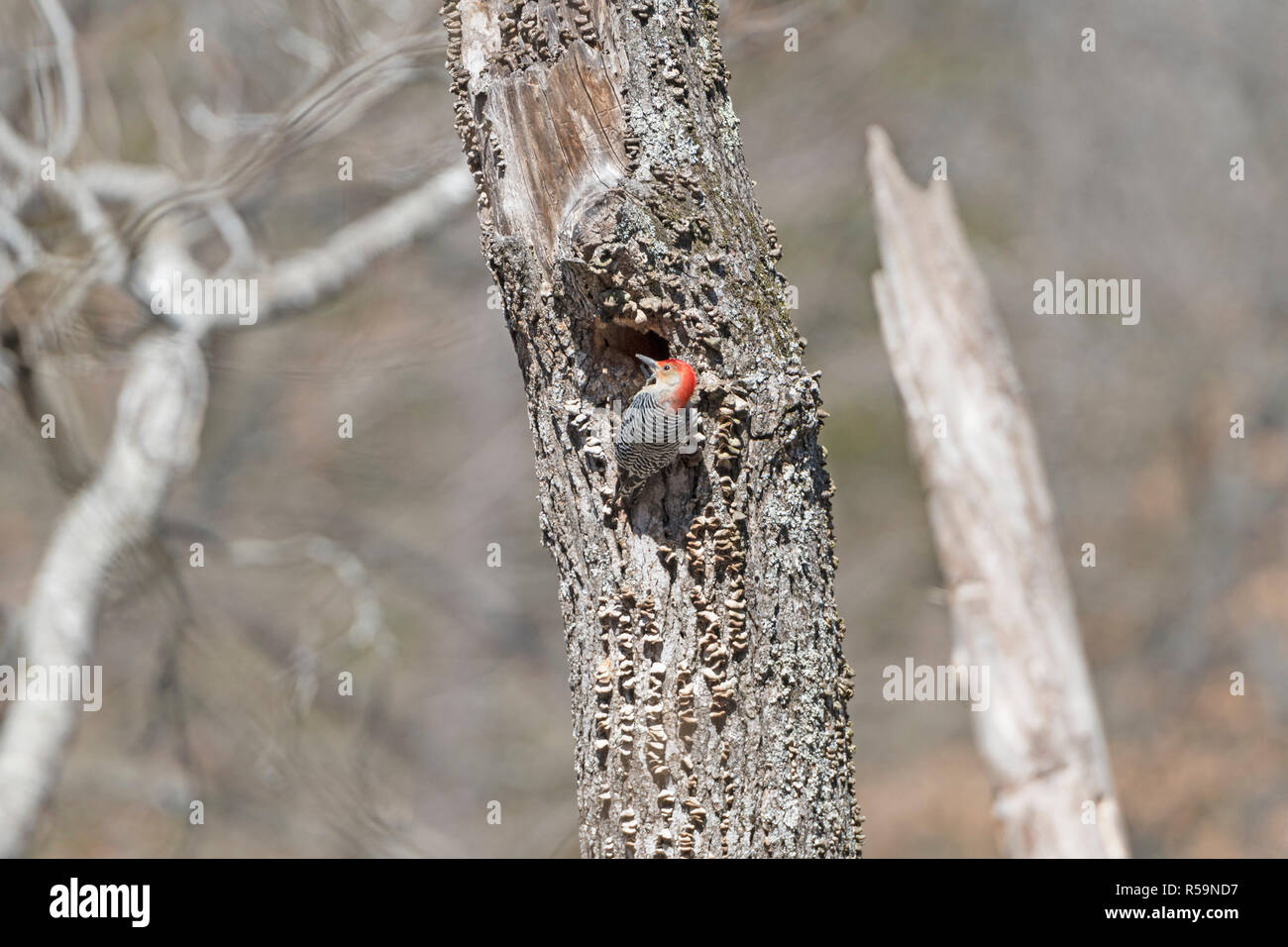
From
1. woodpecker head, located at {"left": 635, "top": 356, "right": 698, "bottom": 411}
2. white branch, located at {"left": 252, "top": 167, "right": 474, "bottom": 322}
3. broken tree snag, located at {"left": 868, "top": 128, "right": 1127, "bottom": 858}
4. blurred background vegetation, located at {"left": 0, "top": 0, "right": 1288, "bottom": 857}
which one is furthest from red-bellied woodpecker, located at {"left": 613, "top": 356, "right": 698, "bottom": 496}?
blurred background vegetation, located at {"left": 0, "top": 0, "right": 1288, "bottom": 857}

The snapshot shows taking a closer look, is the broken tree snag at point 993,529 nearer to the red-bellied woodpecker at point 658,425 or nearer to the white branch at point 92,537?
the red-bellied woodpecker at point 658,425

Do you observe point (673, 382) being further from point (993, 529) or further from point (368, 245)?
point (368, 245)

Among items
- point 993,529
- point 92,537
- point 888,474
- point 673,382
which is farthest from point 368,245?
point 888,474

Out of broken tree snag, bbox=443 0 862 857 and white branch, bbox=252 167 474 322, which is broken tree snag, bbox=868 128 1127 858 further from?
broken tree snag, bbox=443 0 862 857

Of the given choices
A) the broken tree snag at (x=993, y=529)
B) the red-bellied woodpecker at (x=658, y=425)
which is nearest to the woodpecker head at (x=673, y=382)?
the red-bellied woodpecker at (x=658, y=425)

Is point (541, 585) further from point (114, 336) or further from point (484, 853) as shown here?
point (114, 336)

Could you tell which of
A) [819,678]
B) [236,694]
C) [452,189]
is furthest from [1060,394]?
[819,678]
